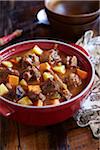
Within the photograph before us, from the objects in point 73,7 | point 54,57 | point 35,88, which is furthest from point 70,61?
point 73,7

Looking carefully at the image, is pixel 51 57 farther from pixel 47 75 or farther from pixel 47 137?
pixel 47 137

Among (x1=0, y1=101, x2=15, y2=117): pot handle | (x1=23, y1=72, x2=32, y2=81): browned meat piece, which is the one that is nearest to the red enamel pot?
(x1=0, y1=101, x2=15, y2=117): pot handle

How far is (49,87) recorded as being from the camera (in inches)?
32.7

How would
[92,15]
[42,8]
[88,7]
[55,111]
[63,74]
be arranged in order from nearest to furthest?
[55,111]
[63,74]
[92,15]
[88,7]
[42,8]

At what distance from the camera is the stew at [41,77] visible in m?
0.82

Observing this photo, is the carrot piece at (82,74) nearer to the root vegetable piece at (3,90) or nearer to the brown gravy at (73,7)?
the root vegetable piece at (3,90)

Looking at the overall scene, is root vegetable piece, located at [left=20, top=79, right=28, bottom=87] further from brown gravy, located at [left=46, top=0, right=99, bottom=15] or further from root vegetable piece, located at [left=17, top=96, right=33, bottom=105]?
brown gravy, located at [left=46, top=0, right=99, bottom=15]

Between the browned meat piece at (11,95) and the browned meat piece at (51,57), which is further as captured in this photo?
the browned meat piece at (51,57)

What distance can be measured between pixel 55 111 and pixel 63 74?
0.49 ft

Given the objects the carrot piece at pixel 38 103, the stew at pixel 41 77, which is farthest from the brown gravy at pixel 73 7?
the carrot piece at pixel 38 103

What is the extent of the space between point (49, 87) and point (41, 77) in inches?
2.3

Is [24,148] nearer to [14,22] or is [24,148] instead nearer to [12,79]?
[12,79]

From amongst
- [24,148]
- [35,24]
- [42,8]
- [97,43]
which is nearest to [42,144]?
[24,148]

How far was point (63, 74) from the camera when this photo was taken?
2.94 ft
